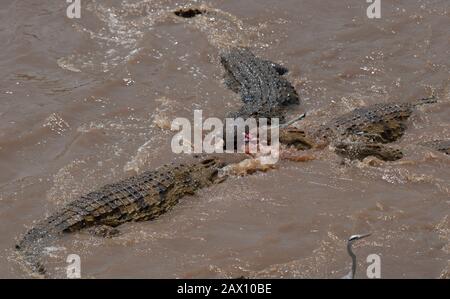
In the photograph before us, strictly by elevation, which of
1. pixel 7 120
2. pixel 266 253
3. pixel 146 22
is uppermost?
pixel 146 22

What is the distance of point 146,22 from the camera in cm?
1135

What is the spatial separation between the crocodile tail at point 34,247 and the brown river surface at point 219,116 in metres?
0.10

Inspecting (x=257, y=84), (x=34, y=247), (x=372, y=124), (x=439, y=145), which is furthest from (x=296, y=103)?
(x=34, y=247)

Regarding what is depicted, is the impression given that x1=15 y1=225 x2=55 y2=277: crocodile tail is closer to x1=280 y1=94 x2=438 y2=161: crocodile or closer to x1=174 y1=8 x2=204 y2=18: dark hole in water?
x1=280 y1=94 x2=438 y2=161: crocodile

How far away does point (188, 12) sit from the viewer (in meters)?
11.7

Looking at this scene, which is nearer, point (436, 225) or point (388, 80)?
point (436, 225)

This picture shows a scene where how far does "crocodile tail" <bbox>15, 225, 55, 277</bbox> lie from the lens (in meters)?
5.93

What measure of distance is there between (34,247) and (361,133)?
413 cm

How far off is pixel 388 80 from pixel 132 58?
3.78 meters

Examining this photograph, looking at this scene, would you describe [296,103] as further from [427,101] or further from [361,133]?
[427,101]

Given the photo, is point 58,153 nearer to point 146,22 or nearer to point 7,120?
point 7,120

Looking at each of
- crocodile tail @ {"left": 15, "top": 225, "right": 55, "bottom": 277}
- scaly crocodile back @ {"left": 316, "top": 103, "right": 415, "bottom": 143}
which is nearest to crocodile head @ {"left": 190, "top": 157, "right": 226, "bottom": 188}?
scaly crocodile back @ {"left": 316, "top": 103, "right": 415, "bottom": 143}

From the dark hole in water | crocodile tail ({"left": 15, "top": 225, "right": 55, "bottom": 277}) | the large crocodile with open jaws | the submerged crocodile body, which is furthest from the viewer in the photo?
the dark hole in water
